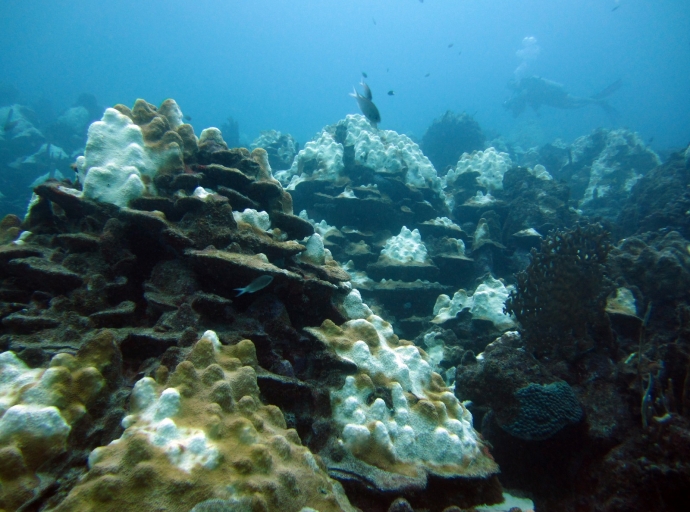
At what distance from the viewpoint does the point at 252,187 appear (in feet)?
16.5

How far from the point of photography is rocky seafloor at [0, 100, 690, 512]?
215 cm

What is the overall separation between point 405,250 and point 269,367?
598 cm

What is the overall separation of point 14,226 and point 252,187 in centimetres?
296

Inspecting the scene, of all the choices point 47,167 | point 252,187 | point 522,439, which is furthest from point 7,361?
point 47,167

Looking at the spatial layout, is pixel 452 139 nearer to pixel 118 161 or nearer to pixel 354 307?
pixel 354 307

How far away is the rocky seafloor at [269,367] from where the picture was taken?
7.05 feet

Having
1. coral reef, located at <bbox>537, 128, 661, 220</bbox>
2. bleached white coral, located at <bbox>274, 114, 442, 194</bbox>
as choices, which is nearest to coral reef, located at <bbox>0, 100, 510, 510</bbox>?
bleached white coral, located at <bbox>274, 114, 442, 194</bbox>

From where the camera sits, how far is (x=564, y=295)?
17.9 ft

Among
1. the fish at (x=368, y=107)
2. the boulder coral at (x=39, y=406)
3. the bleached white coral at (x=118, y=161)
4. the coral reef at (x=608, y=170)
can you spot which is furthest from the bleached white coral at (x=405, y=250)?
the coral reef at (x=608, y=170)

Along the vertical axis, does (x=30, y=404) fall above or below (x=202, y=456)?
above

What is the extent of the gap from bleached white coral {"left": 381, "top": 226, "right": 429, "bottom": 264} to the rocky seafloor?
80.9 inches

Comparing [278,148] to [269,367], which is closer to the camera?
[269,367]

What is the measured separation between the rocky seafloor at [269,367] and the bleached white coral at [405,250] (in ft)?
6.74

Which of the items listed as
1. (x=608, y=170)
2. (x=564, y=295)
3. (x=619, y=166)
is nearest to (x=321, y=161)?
(x=564, y=295)
